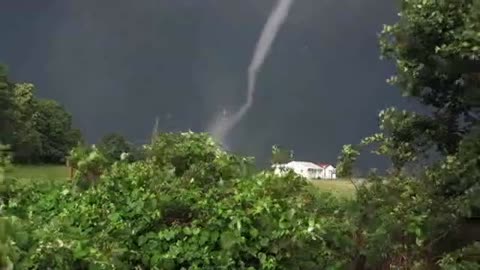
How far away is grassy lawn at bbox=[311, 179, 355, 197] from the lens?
417 centimetres

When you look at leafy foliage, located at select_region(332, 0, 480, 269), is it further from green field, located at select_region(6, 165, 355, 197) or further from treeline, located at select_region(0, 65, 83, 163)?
treeline, located at select_region(0, 65, 83, 163)

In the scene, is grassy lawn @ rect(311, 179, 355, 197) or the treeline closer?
grassy lawn @ rect(311, 179, 355, 197)

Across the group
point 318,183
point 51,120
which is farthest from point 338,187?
point 51,120

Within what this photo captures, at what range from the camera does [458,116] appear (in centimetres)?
516

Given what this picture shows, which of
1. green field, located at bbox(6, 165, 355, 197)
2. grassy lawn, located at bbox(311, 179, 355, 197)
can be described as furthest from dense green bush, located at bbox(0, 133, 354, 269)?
grassy lawn, located at bbox(311, 179, 355, 197)

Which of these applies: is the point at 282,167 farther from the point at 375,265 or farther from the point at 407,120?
the point at 407,120

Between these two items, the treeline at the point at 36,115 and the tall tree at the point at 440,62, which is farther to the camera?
the treeline at the point at 36,115

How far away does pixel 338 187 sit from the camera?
445 centimetres

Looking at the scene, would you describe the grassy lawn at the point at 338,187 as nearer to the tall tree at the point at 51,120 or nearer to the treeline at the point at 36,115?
the treeline at the point at 36,115

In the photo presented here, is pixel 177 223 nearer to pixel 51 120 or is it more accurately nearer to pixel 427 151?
pixel 427 151

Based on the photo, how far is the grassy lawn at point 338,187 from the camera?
13.7ft

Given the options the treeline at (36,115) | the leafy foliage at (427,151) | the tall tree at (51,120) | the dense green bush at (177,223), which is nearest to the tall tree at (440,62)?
the leafy foliage at (427,151)

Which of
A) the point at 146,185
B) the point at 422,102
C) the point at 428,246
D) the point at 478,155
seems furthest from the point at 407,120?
the point at 146,185

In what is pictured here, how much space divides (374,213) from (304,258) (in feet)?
2.98
